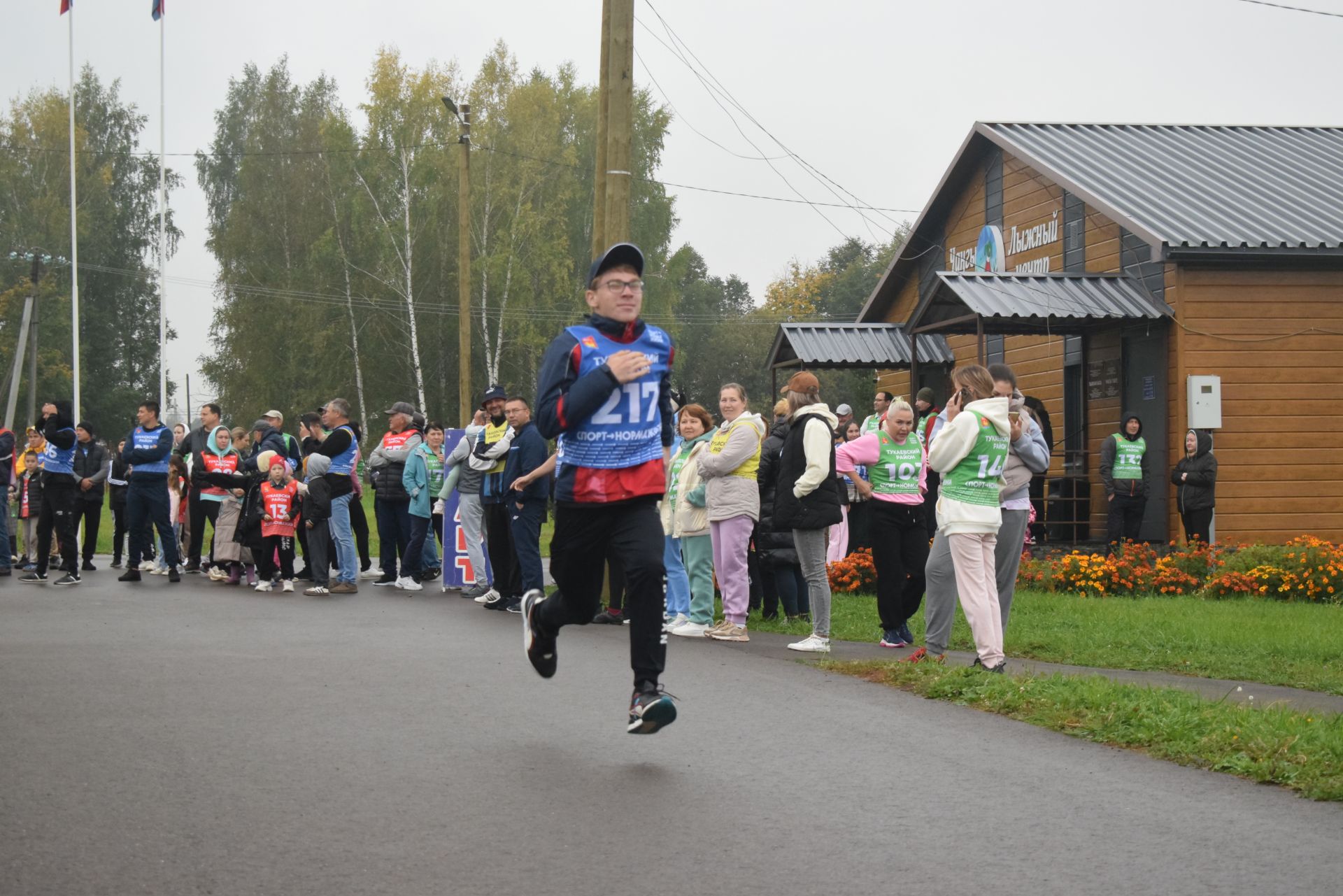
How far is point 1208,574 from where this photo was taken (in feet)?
51.3

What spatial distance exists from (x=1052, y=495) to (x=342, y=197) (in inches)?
1557

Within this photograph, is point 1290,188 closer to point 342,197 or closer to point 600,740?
point 600,740

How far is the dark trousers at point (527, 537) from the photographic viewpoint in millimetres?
12484

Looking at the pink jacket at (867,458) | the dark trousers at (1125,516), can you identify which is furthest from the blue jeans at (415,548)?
the dark trousers at (1125,516)

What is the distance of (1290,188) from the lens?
2244cm

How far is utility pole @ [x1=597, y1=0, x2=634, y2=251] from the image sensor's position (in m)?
15.1

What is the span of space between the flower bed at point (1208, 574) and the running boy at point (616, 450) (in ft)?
31.7

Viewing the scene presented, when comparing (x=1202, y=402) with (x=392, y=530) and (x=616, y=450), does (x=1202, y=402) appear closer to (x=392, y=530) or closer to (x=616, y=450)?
(x=392, y=530)

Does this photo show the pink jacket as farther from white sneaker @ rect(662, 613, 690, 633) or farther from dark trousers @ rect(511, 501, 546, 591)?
dark trousers @ rect(511, 501, 546, 591)

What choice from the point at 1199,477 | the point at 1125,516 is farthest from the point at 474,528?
the point at 1199,477

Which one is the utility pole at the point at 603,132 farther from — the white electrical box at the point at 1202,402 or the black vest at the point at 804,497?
the white electrical box at the point at 1202,402

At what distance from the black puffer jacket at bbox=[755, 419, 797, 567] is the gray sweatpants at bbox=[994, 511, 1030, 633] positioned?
2977 millimetres

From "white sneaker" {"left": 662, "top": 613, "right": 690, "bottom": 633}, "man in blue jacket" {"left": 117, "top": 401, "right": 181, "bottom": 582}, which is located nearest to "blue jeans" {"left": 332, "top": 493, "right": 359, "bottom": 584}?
"man in blue jacket" {"left": 117, "top": 401, "right": 181, "bottom": 582}

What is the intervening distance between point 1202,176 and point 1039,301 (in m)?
4.89
